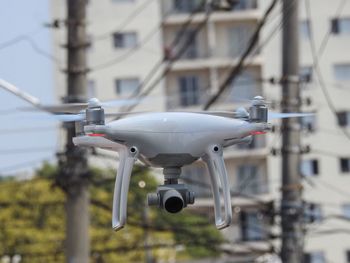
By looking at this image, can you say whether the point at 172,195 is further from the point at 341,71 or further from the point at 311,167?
the point at 341,71

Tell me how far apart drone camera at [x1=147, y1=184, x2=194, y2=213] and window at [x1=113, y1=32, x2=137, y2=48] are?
5116 cm

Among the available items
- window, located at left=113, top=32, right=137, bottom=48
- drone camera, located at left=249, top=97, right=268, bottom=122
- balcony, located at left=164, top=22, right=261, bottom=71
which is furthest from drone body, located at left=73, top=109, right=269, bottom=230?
window, located at left=113, top=32, right=137, bottom=48

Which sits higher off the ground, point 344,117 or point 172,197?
point 172,197

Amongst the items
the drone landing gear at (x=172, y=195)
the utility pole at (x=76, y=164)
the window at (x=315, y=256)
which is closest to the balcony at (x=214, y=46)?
the window at (x=315, y=256)

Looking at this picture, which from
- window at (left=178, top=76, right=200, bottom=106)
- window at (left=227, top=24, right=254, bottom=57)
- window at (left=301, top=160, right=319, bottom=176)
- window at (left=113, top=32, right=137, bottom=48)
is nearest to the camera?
window at (left=301, top=160, right=319, bottom=176)

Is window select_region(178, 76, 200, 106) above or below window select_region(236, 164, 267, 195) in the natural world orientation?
above

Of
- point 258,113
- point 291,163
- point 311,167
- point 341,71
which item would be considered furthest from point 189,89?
point 258,113

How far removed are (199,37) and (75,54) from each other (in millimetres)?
39443

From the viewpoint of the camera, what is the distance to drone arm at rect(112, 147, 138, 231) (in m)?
7.42

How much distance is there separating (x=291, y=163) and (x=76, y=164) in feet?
12.2

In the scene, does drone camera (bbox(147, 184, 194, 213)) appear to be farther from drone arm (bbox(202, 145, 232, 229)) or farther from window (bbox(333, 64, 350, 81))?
window (bbox(333, 64, 350, 81))

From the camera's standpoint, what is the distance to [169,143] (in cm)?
738

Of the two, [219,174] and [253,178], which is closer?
[219,174]

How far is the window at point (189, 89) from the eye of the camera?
2247 inches
